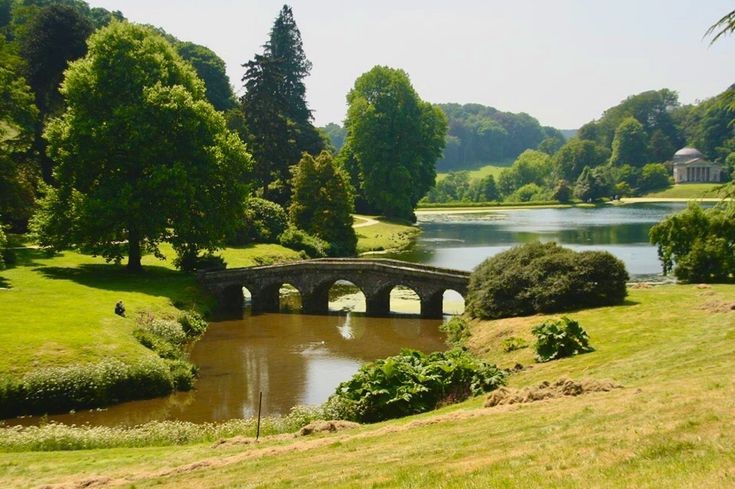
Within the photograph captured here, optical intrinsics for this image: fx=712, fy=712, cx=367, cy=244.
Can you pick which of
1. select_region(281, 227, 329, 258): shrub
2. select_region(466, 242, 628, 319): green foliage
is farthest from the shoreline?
select_region(466, 242, 628, 319): green foliage

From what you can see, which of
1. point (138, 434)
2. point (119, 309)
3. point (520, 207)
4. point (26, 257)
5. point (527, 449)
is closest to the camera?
point (527, 449)

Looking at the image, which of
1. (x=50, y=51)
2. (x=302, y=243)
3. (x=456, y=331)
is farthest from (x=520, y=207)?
(x=456, y=331)

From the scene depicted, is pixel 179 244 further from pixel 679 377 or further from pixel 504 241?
pixel 504 241

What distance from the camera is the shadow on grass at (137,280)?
49875mm

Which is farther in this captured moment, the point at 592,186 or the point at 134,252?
the point at 592,186

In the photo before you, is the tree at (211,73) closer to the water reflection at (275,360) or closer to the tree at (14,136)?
the tree at (14,136)

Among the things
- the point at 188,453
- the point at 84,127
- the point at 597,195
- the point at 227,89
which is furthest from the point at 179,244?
the point at 597,195

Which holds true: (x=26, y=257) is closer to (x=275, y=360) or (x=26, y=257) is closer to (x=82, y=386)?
(x=275, y=360)

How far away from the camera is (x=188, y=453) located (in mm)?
20969

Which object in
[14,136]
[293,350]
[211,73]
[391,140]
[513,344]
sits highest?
[211,73]

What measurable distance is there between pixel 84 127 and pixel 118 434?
32.4m

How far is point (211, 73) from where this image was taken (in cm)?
13325

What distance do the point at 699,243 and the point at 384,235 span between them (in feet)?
182

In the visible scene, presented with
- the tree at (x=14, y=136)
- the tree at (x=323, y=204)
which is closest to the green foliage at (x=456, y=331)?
the tree at (x=323, y=204)
